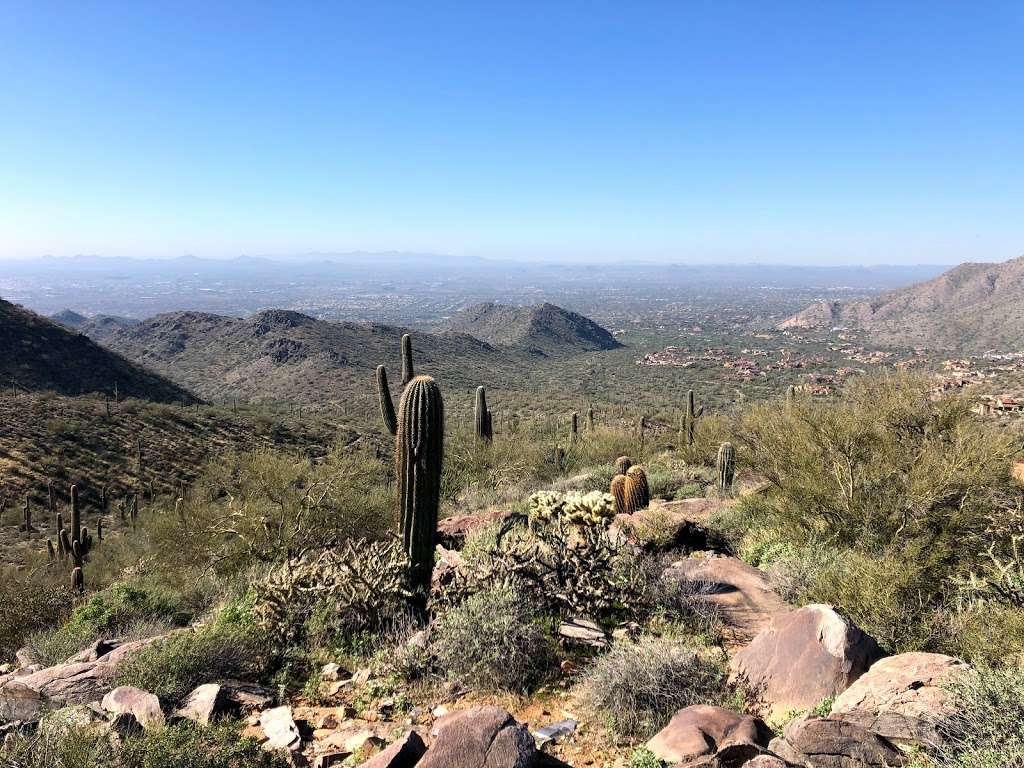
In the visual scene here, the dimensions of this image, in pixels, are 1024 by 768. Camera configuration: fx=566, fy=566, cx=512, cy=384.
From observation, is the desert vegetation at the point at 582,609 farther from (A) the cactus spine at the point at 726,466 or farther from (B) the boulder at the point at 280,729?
(A) the cactus spine at the point at 726,466

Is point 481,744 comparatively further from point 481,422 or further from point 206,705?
point 481,422

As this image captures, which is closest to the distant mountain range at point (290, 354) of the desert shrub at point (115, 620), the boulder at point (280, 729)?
the desert shrub at point (115, 620)

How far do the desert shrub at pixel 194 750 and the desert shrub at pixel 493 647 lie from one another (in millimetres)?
1514

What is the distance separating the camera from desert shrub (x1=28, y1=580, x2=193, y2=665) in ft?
21.2

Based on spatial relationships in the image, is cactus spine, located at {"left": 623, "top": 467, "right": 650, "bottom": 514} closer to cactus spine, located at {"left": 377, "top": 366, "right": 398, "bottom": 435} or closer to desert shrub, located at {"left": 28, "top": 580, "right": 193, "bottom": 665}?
cactus spine, located at {"left": 377, "top": 366, "right": 398, "bottom": 435}

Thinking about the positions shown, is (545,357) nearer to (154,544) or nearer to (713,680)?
Result: (154,544)

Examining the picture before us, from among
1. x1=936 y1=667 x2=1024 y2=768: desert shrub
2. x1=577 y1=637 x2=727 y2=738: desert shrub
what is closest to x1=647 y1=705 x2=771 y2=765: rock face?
x1=577 y1=637 x2=727 y2=738: desert shrub

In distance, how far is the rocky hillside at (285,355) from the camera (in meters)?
58.8

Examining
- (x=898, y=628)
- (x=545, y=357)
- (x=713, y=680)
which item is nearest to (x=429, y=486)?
(x=713, y=680)

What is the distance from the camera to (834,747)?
10.2ft

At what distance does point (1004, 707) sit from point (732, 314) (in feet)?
621

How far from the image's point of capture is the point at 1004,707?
3.04m

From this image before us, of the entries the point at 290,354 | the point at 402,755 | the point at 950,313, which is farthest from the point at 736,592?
the point at 950,313

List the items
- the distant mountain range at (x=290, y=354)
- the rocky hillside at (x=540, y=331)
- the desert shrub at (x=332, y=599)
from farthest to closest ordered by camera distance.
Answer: the rocky hillside at (x=540, y=331)
the distant mountain range at (x=290, y=354)
the desert shrub at (x=332, y=599)
